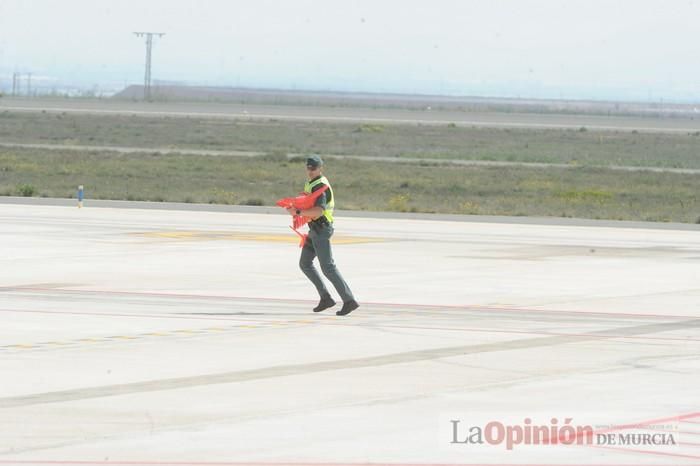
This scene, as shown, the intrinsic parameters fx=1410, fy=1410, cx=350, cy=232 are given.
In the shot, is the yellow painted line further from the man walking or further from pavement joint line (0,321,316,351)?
pavement joint line (0,321,316,351)

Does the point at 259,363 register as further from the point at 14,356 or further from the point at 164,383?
the point at 14,356

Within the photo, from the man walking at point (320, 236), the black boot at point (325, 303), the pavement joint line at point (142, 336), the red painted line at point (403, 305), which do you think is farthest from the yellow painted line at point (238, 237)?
the pavement joint line at point (142, 336)

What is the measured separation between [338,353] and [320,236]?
3.41 meters

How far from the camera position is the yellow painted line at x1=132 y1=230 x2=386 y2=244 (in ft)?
99.9

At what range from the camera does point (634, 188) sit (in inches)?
2186

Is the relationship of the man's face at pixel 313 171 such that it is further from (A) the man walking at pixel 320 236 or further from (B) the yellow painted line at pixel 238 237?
(B) the yellow painted line at pixel 238 237

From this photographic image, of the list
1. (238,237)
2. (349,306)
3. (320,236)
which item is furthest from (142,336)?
(238,237)

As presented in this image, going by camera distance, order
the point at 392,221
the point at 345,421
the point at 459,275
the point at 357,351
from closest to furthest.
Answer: the point at 345,421
the point at 357,351
the point at 459,275
the point at 392,221

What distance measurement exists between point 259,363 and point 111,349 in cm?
181

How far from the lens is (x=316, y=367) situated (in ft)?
46.7

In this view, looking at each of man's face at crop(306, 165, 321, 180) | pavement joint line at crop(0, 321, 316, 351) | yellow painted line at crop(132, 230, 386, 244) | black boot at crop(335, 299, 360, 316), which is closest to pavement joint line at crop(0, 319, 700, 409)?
pavement joint line at crop(0, 321, 316, 351)

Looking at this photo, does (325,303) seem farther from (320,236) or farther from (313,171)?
(313,171)

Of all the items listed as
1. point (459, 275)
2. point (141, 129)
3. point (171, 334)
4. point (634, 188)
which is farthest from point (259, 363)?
point (141, 129)

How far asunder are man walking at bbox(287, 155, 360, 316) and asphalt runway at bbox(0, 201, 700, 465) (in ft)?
1.69
